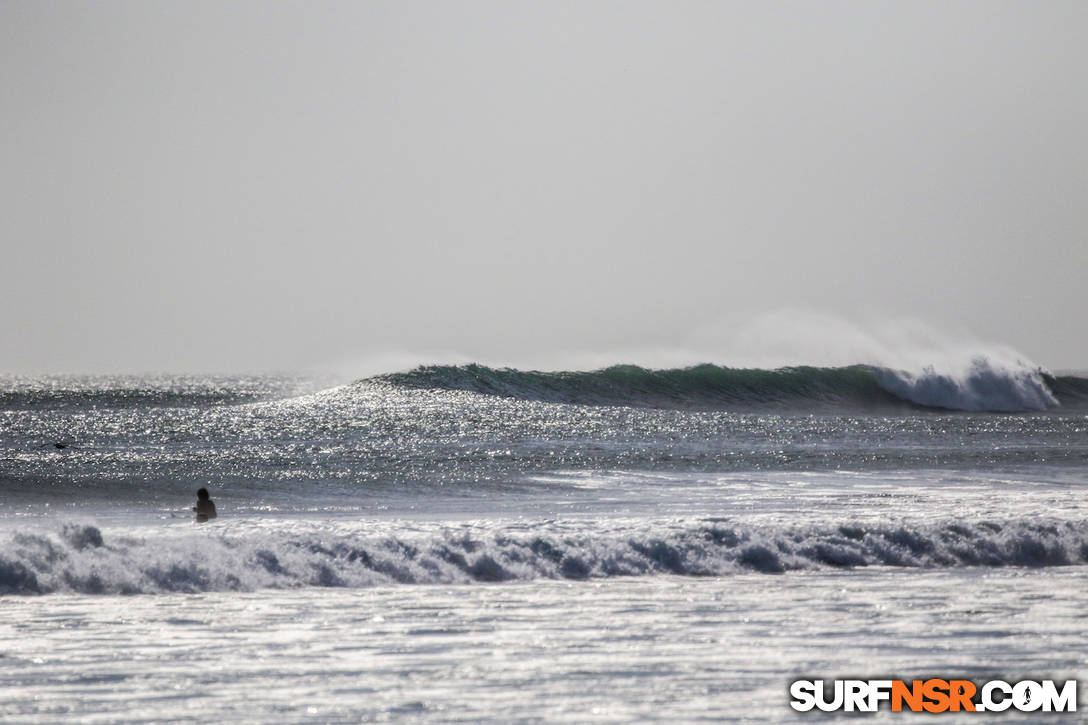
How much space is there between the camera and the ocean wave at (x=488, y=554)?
424 inches

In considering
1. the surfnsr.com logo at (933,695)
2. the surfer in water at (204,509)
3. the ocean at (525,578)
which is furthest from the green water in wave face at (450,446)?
the surfnsr.com logo at (933,695)

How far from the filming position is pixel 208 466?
Result: 877 inches

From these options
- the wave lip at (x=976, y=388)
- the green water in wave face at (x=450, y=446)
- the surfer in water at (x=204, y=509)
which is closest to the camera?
the surfer in water at (x=204, y=509)

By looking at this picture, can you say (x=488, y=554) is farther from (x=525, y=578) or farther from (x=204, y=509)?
(x=204, y=509)

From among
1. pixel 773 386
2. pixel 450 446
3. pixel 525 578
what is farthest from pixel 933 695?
pixel 773 386

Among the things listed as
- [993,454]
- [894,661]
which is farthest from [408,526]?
[993,454]

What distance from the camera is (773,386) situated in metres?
44.7

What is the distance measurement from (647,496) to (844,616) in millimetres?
8028

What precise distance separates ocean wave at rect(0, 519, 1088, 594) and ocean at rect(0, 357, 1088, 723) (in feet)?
0.11

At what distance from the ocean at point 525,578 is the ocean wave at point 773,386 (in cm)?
1649

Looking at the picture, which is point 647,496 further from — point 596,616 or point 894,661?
point 894,661

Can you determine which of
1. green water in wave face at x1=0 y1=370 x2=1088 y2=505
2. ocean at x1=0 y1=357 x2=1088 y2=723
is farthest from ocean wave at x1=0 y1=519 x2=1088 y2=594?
green water in wave face at x1=0 y1=370 x2=1088 y2=505

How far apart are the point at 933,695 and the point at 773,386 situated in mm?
38345

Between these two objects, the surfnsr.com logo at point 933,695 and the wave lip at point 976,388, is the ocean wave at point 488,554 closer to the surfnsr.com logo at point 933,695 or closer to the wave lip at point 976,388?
the surfnsr.com logo at point 933,695
